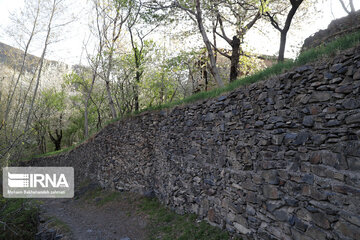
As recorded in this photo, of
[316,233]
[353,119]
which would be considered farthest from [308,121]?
[316,233]

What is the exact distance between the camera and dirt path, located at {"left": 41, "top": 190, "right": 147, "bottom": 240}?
6.34 m

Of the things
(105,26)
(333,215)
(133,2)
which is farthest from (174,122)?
(105,26)

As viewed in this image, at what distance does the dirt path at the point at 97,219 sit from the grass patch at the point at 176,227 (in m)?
0.31

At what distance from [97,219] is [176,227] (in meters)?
3.23

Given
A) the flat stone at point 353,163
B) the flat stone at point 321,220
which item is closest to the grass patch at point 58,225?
the flat stone at point 321,220

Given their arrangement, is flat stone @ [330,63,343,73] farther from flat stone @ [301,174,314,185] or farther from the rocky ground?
the rocky ground

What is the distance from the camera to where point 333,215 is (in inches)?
115

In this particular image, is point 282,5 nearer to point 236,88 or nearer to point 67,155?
point 236,88

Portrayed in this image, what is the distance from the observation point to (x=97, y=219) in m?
7.62

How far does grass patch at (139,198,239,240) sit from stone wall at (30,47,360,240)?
0.20 m

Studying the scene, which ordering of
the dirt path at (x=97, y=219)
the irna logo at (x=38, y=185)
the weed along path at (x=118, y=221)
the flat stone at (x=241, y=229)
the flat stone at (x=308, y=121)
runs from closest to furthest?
the flat stone at (x=308, y=121) → the flat stone at (x=241, y=229) → the weed along path at (x=118, y=221) → the dirt path at (x=97, y=219) → the irna logo at (x=38, y=185)

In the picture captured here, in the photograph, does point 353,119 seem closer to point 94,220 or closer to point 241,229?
point 241,229

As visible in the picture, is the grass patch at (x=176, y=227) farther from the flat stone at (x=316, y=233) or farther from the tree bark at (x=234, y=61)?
the tree bark at (x=234, y=61)

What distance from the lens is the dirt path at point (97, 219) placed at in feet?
20.8
